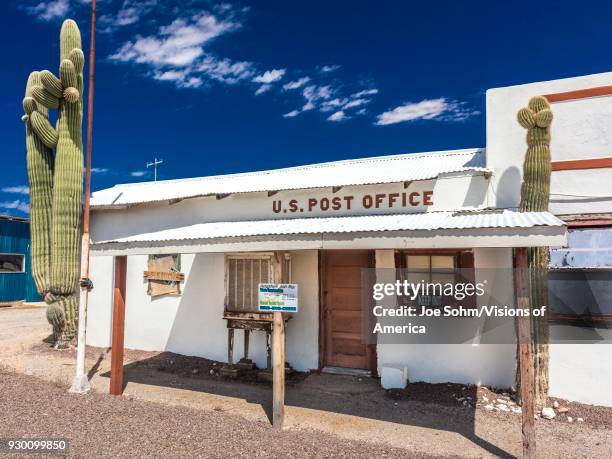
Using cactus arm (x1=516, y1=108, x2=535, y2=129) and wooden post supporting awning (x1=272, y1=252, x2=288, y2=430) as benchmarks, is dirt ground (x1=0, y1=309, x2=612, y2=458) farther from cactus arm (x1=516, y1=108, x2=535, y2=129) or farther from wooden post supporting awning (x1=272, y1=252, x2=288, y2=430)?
cactus arm (x1=516, y1=108, x2=535, y2=129)

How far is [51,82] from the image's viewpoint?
908cm

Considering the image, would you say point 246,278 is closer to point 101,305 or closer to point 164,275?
point 164,275

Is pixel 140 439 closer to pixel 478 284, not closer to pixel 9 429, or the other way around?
pixel 9 429

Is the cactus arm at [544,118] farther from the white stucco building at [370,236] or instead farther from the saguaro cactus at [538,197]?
the white stucco building at [370,236]

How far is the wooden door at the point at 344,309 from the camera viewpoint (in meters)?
7.57

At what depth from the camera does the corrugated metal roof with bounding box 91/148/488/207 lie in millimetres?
8062

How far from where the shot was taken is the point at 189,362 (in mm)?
8398

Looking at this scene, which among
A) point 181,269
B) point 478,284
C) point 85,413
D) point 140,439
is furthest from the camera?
point 181,269

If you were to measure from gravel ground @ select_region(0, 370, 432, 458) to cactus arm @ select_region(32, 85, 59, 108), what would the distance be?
614cm

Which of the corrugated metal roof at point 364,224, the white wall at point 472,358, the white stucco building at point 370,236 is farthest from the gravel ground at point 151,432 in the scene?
the white wall at point 472,358

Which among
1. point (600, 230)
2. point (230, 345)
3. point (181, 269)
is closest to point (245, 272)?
point (230, 345)

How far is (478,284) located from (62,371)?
7378mm

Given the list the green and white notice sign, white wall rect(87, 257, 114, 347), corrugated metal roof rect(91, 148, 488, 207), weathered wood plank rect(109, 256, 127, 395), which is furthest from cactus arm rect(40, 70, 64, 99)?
the green and white notice sign

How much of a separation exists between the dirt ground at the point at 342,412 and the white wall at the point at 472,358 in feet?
0.63
